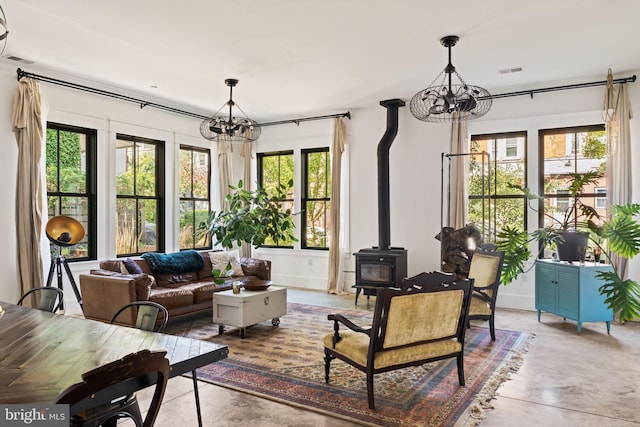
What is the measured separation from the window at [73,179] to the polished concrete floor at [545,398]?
10.9ft

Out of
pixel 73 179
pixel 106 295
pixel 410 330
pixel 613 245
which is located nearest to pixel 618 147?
pixel 613 245

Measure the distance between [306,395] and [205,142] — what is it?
5722mm

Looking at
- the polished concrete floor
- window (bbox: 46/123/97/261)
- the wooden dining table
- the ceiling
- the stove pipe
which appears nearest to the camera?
the wooden dining table

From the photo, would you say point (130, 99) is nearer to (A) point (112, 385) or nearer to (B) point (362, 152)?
(B) point (362, 152)

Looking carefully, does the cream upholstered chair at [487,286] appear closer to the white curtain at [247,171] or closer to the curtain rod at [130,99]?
the curtain rod at [130,99]

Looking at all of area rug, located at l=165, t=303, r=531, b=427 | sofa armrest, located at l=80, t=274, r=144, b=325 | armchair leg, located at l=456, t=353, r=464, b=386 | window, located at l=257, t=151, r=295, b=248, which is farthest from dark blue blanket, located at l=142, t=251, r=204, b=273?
armchair leg, located at l=456, t=353, r=464, b=386

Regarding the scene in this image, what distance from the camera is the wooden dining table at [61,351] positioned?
5.53ft

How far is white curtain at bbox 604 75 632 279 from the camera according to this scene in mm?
5504

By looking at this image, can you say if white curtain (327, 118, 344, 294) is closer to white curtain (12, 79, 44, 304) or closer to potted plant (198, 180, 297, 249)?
potted plant (198, 180, 297, 249)

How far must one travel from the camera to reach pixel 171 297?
5.08 metres

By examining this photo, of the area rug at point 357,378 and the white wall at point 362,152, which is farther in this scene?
the white wall at point 362,152

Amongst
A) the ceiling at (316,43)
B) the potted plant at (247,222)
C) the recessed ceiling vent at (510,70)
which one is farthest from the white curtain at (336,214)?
the recessed ceiling vent at (510,70)

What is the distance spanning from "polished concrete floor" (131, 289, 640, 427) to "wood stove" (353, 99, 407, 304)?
7.24 ft

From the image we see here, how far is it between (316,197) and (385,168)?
165 cm
